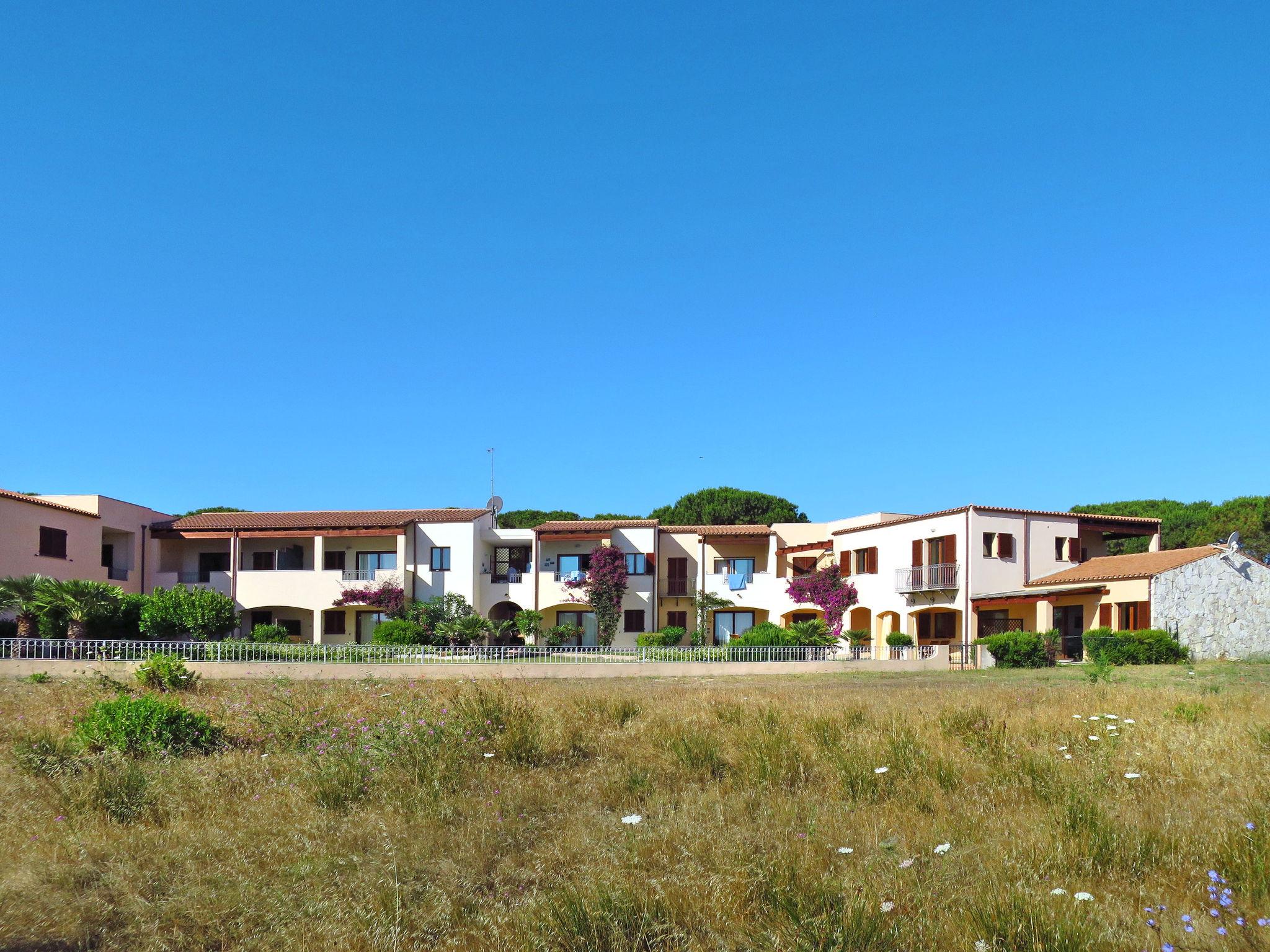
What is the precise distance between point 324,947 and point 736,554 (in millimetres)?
43247

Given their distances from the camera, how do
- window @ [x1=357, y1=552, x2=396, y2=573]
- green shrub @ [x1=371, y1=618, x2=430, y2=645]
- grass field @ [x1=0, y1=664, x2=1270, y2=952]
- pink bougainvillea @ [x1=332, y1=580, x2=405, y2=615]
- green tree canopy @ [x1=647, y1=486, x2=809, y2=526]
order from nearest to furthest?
grass field @ [x1=0, y1=664, x2=1270, y2=952]
green shrub @ [x1=371, y1=618, x2=430, y2=645]
pink bougainvillea @ [x1=332, y1=580, x2=405, y2=615]
window @ [x1=357, y1=552, x2=396, y2=573]
green tree canopy @ [x1=647, y1=486, x2=809, y2=526]

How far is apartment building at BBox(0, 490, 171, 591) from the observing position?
1389 inches

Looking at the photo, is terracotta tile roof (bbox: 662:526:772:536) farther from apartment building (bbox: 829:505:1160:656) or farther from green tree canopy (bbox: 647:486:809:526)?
green tree canopy (bbox: 647:486:809:526)

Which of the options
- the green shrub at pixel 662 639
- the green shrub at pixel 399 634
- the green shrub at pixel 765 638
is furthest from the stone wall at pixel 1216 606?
the green shrub at pixel 399 634

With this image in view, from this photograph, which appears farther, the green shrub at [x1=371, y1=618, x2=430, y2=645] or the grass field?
the green shrub at [x1=371, y1=618, x2=430, y2=645]

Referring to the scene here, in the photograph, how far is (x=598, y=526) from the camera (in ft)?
147

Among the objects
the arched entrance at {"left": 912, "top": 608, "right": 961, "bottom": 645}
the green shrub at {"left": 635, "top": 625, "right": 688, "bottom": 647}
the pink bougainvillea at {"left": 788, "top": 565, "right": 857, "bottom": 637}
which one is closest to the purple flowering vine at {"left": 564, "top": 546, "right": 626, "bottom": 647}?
the green shrub at {"left": 635, "top": 625, "right": 688, "bottom": 647}

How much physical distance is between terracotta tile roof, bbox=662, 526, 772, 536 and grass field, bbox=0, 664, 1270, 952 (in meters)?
34.6

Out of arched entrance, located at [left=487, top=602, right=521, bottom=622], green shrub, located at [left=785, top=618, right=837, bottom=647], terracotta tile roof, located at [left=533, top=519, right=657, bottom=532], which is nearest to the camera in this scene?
green shrub, located at [left=785, top=618, right=837, bottom=647]

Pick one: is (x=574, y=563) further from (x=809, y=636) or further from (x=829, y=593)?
(x=809, y=636)

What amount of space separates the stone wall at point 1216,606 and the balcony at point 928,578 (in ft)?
24.5

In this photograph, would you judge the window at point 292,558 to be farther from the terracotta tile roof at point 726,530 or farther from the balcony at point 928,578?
the balcony at point 928,578

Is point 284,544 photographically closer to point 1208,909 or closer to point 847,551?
point 847,551

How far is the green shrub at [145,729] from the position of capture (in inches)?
392
